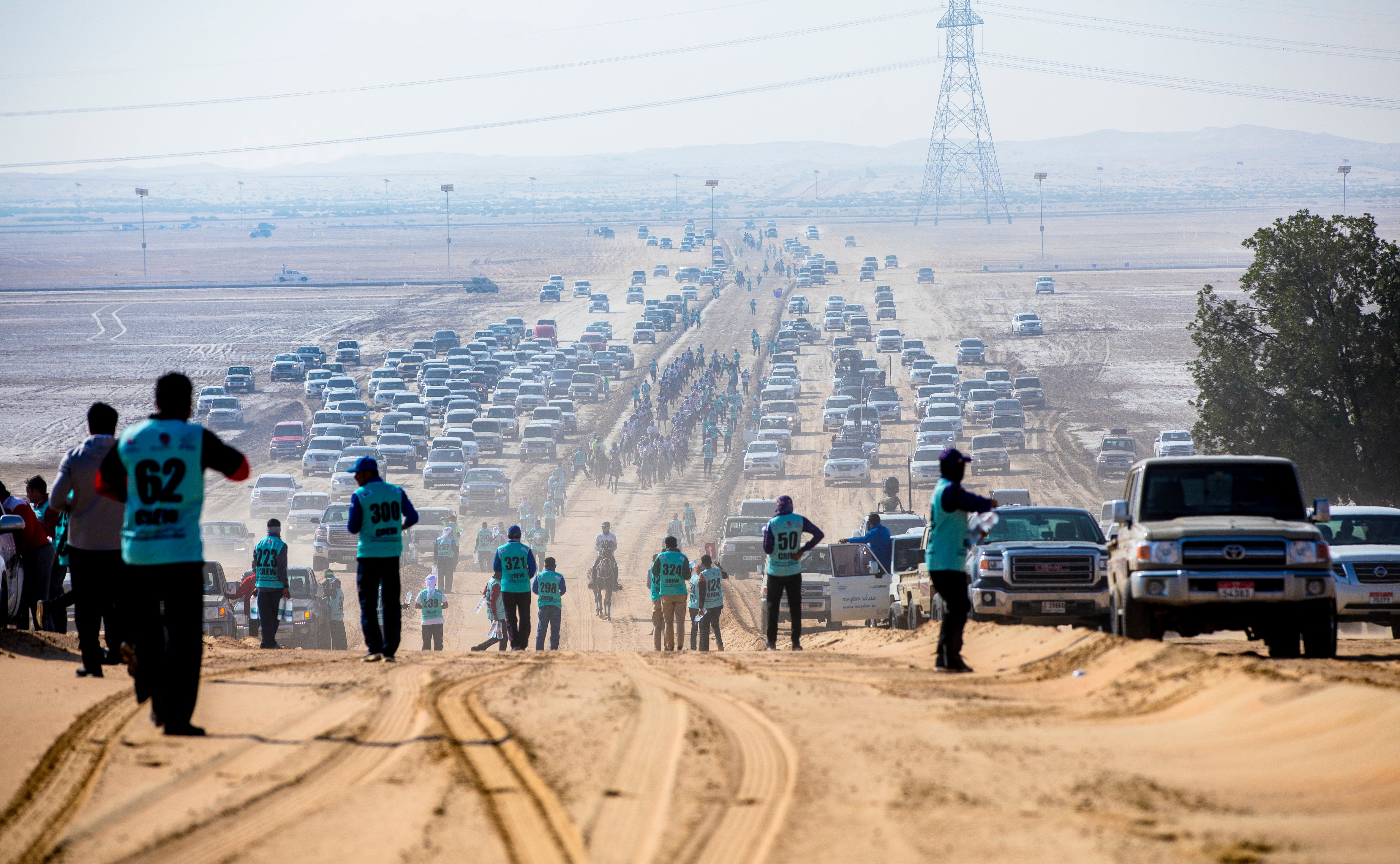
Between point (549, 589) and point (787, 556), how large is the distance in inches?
157

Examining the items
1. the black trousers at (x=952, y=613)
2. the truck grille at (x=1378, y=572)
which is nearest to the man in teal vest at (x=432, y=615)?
the black trousers at (x=952, y=613)

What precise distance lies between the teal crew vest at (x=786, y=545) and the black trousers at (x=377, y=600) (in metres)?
3.92

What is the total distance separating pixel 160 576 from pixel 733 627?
691 inches

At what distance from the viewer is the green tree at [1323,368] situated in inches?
1027

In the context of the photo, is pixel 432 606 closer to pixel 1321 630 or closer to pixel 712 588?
→ pixel 712 588

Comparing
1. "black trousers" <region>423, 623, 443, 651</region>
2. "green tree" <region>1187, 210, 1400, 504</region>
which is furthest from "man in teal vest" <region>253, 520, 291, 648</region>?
"green tree" <region>1187, 210, 1400, 504</region>

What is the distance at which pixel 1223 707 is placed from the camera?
7500 millimetres

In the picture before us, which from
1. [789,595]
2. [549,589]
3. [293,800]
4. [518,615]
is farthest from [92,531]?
[549,589]

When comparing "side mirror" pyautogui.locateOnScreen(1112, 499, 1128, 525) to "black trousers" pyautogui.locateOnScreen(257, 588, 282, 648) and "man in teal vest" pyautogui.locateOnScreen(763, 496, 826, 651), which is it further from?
"black trousers" pyautogui.locateOnScreen(257, 588, 282, 648)

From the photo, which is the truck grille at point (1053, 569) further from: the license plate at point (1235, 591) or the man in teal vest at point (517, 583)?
the man in teal vest at point (517, 583)

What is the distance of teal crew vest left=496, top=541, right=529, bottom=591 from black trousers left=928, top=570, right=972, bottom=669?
5.57 metres

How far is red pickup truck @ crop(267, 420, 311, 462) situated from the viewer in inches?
1917

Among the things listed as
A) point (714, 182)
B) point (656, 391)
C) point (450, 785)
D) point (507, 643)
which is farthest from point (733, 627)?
point (714, 182)

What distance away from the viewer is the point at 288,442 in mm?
48906
